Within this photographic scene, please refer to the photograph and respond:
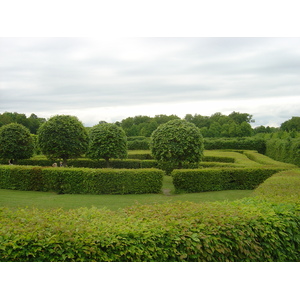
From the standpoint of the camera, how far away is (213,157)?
26.3 metres

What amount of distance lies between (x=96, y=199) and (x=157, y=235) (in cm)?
827

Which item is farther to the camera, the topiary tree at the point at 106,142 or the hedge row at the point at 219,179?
the topiary tree at the point at 106,142

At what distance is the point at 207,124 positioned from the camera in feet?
226

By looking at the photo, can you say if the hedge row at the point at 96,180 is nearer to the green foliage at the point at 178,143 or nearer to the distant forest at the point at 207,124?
the green foliage at the point at 178,143

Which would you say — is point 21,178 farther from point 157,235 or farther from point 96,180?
point 157,235

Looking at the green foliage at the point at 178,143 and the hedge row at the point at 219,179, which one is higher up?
the green foliage at the point at 178,143

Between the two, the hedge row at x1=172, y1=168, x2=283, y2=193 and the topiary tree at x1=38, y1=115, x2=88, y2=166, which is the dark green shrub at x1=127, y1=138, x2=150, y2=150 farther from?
the hedge row at x1=172, y1=168, x2=283, y2=193

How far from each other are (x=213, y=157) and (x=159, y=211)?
21655 mm

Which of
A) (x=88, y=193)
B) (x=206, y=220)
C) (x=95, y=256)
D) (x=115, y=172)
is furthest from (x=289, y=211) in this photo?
(x=88, y=193)

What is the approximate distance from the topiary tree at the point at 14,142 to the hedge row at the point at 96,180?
842 centimetres

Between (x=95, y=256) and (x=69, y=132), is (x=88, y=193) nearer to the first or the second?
(x=69, y=132)

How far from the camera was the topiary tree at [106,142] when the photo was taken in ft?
66.1

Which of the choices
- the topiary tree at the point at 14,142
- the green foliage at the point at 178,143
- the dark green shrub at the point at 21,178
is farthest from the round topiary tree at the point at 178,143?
the topiary tree at the point at 14,142

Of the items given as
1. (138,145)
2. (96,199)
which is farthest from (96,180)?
(138,145)
